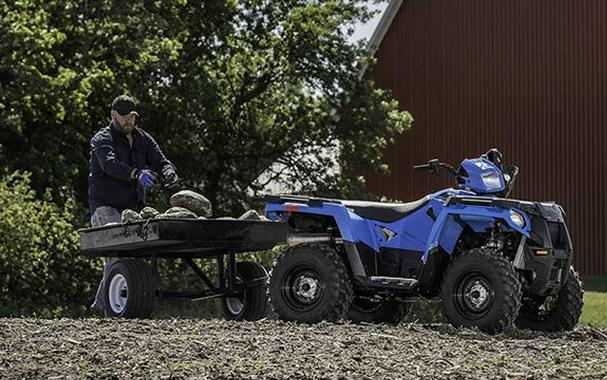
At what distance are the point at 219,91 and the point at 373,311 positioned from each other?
15.6 m

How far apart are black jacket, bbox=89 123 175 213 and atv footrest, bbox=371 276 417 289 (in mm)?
2275

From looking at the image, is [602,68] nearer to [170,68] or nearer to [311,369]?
[170,68]

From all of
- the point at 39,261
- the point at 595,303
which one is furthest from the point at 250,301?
the point at 595,303

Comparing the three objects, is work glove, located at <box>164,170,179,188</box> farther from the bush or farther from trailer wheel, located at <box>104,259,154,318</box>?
the bush

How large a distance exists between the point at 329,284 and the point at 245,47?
18519 mm

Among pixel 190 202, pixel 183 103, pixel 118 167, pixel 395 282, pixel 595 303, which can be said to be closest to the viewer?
pixel 395 282

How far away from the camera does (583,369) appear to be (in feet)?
25.7

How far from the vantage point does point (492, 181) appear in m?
11.4

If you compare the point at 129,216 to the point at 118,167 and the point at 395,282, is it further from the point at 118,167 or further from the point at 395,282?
the point at 395,282

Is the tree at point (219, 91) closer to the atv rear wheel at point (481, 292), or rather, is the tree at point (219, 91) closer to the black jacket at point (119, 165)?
the black jacket at point (119, 165)

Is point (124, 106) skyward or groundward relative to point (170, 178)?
skyward

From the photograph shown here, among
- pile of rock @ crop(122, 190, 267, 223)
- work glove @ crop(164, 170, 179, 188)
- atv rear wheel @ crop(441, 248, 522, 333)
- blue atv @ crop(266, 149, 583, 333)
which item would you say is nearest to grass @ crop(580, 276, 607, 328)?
blue atv @ crop(266, 149, 583, 333)

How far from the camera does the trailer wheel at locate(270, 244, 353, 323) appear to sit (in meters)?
11.0

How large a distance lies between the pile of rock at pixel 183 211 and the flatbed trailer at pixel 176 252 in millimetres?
190
